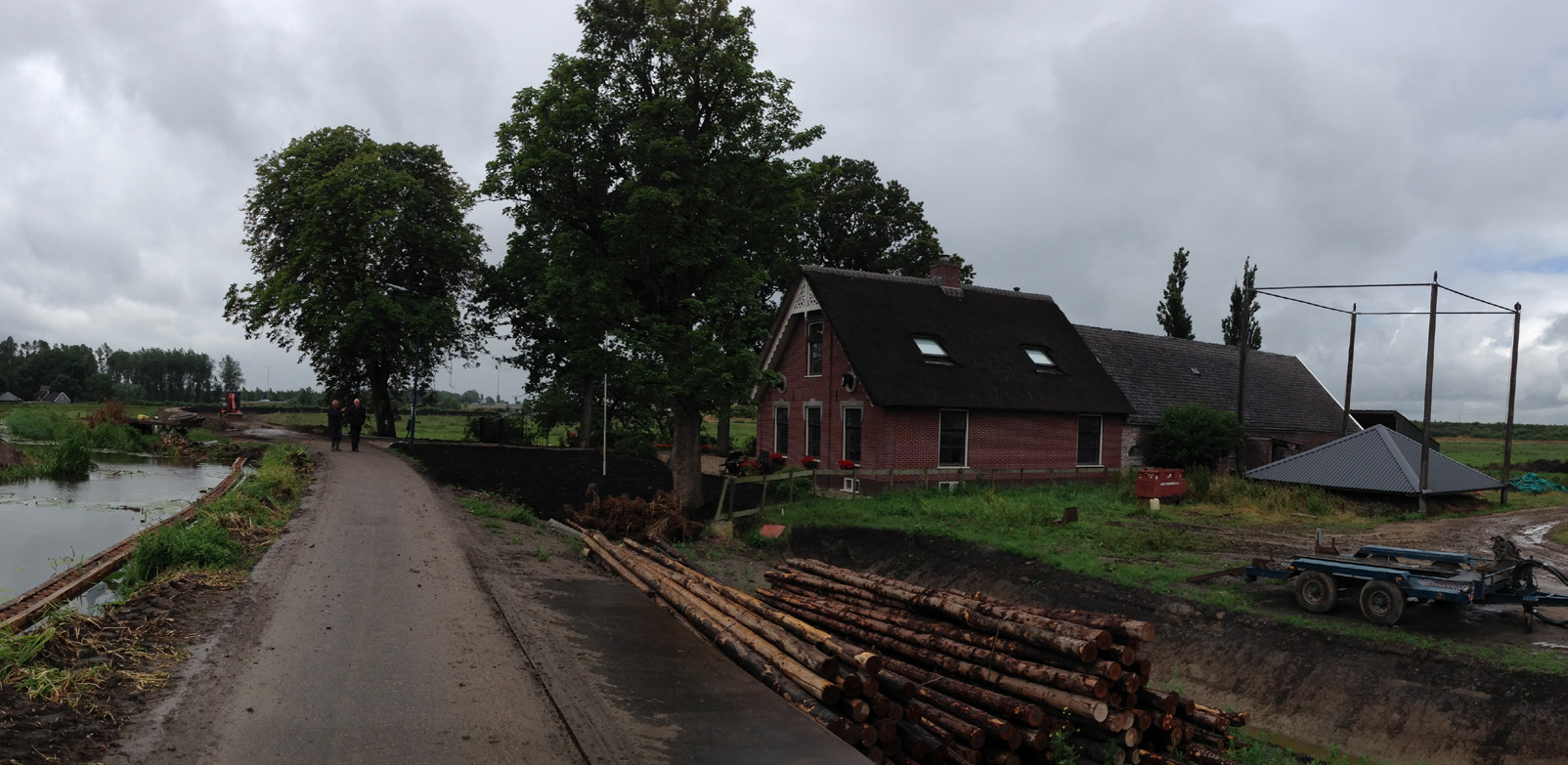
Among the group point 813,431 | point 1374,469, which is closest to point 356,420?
point 813,431

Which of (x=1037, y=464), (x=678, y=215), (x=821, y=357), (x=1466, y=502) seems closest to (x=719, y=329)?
(x=678, y=215)

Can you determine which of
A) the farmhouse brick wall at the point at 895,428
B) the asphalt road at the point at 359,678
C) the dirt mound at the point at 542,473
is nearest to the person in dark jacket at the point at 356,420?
the dirt mound at the point at 542,473

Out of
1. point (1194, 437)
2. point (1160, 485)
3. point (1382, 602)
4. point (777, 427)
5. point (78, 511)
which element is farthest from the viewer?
point (777, 427)

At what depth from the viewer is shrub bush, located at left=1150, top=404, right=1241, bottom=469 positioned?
27.7m

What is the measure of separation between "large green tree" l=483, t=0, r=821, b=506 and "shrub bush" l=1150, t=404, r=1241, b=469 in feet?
51.7

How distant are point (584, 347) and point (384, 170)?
68.1 ft

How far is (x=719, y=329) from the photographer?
1998 centimetres

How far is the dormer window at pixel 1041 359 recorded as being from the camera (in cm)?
2842

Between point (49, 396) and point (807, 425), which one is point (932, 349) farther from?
point (49, 396)

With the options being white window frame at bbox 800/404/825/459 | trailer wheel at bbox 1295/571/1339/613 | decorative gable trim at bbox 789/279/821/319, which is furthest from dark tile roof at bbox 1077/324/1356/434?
trailer wheel at bbox 1295/571/1339/613

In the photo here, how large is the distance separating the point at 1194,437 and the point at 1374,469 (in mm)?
6372

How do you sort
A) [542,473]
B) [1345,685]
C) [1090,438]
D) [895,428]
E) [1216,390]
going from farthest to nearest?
[1216,390] → [1090,438] → [542,473] → [895,428] → [1345,685]

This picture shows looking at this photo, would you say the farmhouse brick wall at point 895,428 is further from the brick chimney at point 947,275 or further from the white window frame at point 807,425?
the brick chimney at point 947,275

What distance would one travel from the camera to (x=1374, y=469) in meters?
21.9
